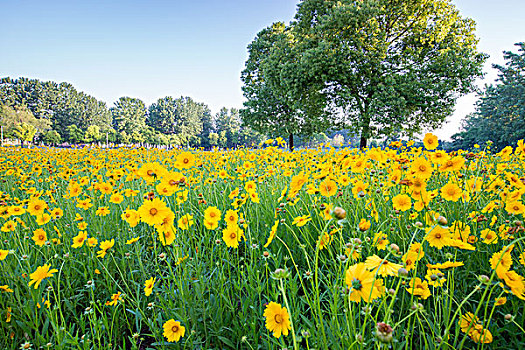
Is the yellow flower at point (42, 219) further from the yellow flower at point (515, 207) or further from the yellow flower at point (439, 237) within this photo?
the yellow flower at point (515, 207)

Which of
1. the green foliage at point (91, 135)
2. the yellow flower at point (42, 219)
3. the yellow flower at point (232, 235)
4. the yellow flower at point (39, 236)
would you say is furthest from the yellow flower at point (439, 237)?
the green foliage at point (91, 135)

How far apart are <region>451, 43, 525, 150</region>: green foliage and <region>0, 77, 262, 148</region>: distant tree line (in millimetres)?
30810

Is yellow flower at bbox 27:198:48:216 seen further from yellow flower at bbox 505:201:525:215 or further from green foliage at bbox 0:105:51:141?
green foliage at bbox 0:105:51:141

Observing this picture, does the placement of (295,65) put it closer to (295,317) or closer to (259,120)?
(259,120)

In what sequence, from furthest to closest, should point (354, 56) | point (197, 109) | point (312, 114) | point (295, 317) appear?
point (197, 109)
point (312, 114)
point (354, 56)
point (295, 317)

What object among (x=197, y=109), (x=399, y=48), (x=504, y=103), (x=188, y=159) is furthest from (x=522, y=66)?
(x=197, y=109)

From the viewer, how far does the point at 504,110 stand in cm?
1731

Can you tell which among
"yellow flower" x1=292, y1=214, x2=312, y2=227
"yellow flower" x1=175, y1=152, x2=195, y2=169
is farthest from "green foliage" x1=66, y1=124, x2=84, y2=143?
"yellow flower" x1=292, y1=214, x2=312, y2=227

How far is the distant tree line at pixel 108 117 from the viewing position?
42.3 m

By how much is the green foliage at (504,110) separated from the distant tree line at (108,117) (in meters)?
30.8

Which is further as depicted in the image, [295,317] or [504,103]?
[504,103]

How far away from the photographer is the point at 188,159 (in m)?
1.74

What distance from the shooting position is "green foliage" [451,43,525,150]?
16.7 m

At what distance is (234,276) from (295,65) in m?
11.5
